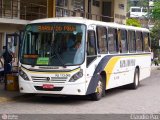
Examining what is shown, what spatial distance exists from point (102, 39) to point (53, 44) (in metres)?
2.30

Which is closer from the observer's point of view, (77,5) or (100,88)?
(100,88)

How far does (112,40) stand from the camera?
1747 cm

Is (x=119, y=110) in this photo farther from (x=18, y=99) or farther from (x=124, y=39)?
(x=124, y=39)

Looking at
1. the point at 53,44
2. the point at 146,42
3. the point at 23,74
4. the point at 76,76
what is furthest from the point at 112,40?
the point at 146,42

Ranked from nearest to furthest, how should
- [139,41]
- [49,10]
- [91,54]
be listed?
[91,54] → [139,41] → [49,10]

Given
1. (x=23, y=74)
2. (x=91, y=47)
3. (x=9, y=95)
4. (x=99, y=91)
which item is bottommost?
(x=9, y=95)

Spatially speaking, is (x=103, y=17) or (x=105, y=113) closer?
(x=105, y=113)

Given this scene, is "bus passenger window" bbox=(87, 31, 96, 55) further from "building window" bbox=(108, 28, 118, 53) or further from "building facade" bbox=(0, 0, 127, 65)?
"building facade" bbox=(0, 0, 127, 65)

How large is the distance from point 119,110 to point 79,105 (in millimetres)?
1623

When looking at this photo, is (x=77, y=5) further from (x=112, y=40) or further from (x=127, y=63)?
(x=112, y=40)

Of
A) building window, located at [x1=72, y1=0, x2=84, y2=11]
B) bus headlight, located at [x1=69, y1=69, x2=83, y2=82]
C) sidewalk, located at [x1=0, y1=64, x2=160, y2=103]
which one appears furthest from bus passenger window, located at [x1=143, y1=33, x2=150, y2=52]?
building window, located at [x1=72, y1=0, x2=84, y2=11]

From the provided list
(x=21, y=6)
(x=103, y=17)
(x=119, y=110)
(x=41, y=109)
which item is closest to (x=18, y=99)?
(x=41, y=109)

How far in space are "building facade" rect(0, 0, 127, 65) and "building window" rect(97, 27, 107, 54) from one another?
8.14m

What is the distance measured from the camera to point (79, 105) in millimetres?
14562
